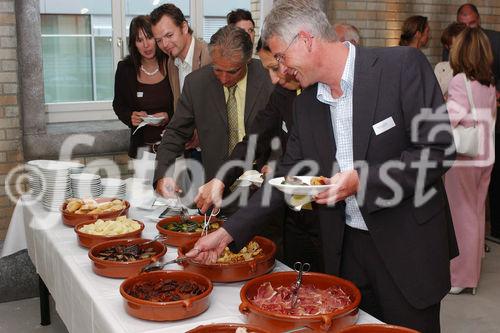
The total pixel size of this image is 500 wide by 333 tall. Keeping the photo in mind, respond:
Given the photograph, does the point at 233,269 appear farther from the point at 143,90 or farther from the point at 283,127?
the point at 143,90

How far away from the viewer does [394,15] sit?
5.51 meters

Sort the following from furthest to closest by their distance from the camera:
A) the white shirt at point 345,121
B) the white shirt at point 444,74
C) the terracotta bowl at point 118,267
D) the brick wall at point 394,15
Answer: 1. the brick wall at point 394,15
2. the white shirt at point 444,74
3. the terracotta bowl at point 118,267
4. the white shirt at point 345,121

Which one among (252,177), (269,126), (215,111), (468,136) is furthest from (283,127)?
(468,136)

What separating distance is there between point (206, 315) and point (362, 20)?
422cm

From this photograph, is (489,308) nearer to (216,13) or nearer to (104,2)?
(216,13)

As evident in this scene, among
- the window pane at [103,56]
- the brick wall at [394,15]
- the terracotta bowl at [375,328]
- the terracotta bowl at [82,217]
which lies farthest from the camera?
the brick wall at [394,15]

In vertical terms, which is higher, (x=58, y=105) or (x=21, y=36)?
(x=21, y=36)

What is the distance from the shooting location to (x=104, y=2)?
15.2ft

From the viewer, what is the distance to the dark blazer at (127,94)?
3.89m

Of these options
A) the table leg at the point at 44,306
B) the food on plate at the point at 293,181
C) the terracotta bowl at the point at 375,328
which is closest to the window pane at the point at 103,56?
the table leg at the point at 44,306

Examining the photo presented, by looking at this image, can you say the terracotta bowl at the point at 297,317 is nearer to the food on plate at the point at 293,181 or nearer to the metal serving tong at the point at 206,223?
the food on plate at the point at 293,181

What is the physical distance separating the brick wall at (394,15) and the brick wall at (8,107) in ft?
8.20

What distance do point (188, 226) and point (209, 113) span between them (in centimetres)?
69

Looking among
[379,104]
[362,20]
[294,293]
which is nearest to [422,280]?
[294,293]
